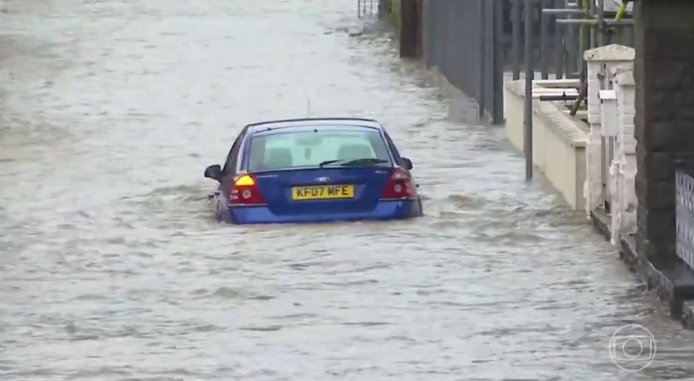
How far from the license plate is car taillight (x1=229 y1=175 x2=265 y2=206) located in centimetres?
35

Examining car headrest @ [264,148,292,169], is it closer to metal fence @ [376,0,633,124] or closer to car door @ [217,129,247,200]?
car door @ [217,129,247,200]

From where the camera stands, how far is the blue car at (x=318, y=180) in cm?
1702

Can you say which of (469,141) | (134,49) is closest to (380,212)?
(469,141)

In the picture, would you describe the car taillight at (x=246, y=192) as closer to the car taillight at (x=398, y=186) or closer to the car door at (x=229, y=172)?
the car door at (x=229, y=172)

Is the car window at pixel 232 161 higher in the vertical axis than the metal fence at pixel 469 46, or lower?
higher

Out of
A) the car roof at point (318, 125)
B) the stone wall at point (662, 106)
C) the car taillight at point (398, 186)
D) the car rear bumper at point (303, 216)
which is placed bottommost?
the car rear bumper at point (303, 216)

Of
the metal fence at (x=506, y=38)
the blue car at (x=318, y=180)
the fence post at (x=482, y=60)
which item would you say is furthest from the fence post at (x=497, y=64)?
the blue car at (x=318, y=180)

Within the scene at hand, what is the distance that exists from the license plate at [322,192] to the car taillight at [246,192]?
0.35 metres

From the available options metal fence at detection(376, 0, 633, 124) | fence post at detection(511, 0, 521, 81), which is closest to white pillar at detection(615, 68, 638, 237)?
metal fence at detection(376, 0, 633, 124)

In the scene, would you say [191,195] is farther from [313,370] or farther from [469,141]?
[313,370]

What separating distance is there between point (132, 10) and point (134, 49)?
12.1m

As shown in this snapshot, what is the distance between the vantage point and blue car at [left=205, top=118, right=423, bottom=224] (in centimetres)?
1702

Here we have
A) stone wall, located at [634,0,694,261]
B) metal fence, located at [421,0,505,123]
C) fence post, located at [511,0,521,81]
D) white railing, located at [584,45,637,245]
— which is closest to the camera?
stone wall, located at [634,0,694,261]

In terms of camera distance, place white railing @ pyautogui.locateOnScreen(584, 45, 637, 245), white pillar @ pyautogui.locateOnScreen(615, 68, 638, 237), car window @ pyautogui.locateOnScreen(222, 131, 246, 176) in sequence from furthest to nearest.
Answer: car window @ pyautogui.locateOnScreen(222, 131, 246, 176), white railing @ pyautogui.locateOnScreen(584, 45, 637, 245), white pillar @ pyautogui.locateOnScreen(615, 68, 638, 237)
